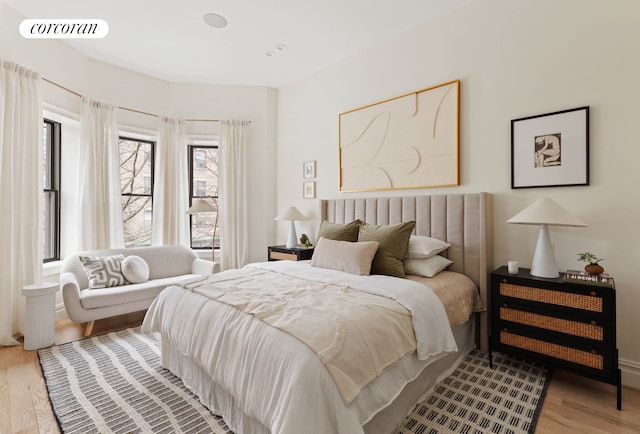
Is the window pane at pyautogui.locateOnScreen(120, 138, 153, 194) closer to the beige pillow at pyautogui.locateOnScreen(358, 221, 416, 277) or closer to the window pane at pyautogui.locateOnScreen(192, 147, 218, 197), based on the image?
the window pane at pyautogui.locateOnScreen(192, 147, 218, 197)

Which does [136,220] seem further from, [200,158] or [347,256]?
[347,256]

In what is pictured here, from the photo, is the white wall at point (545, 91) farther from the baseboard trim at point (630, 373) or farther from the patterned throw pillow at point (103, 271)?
the patterned throw pillow at point (103, 271)

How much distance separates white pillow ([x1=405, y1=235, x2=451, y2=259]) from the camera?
2664 mm

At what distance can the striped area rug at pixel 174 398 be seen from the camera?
1.73 meters

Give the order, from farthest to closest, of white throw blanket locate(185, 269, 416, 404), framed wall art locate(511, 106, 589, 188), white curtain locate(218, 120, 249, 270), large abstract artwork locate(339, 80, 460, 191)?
white curtain locate(218, 120, 249, 270) < large abstract artwork locate(339, 80, 460, 191) < framed wall art locate(511, 106, 589, 188) < white throw blanket locate(185, 269, 416, 404)

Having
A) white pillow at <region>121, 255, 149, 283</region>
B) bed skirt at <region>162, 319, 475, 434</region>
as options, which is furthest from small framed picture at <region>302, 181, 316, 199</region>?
bed skirt at <region>162, 319, 475, 434</region>

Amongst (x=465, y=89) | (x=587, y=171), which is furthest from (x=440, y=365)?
(x=465, y=89)

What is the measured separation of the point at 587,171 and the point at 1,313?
5.07m

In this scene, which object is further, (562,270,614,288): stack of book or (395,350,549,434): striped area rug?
(562,270,614,288): stack of book

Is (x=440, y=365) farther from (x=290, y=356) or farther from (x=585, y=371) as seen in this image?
(x=290, y=356)

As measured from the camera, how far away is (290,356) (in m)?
1.30

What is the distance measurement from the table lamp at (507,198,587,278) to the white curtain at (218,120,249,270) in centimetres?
365

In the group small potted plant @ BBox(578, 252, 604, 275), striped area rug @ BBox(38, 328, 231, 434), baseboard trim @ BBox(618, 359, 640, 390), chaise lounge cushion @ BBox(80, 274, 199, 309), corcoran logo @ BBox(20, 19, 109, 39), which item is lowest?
striped area rug @ BBox(38, 328, 231, 434)

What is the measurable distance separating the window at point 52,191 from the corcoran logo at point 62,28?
1018mm
